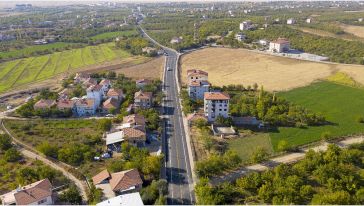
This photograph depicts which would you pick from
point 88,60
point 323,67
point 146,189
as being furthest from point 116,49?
point 146,189

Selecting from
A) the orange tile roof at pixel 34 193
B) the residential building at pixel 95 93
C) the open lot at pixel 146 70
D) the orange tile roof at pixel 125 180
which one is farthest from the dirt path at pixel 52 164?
the open lot at pixel 146 70

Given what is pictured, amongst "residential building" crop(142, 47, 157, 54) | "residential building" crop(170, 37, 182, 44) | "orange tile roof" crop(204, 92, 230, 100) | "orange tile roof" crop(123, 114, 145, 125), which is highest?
"residential building" crop(170, 37, 182, 44)

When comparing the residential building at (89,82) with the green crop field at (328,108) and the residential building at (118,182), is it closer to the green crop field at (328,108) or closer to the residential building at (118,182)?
the residential building at (118,182)

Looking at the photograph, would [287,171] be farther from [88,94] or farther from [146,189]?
[88,94]

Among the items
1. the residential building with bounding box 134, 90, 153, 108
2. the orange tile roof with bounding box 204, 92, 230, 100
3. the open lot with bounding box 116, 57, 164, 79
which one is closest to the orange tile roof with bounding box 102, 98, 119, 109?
the residential building with bounding box 134, 90, 153, 108

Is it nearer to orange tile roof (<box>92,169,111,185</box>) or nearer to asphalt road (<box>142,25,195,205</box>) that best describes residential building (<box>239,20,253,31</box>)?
asphalt road (<box>142,25,195,205</box>)

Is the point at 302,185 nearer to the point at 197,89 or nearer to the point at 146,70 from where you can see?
the point at 197,89
